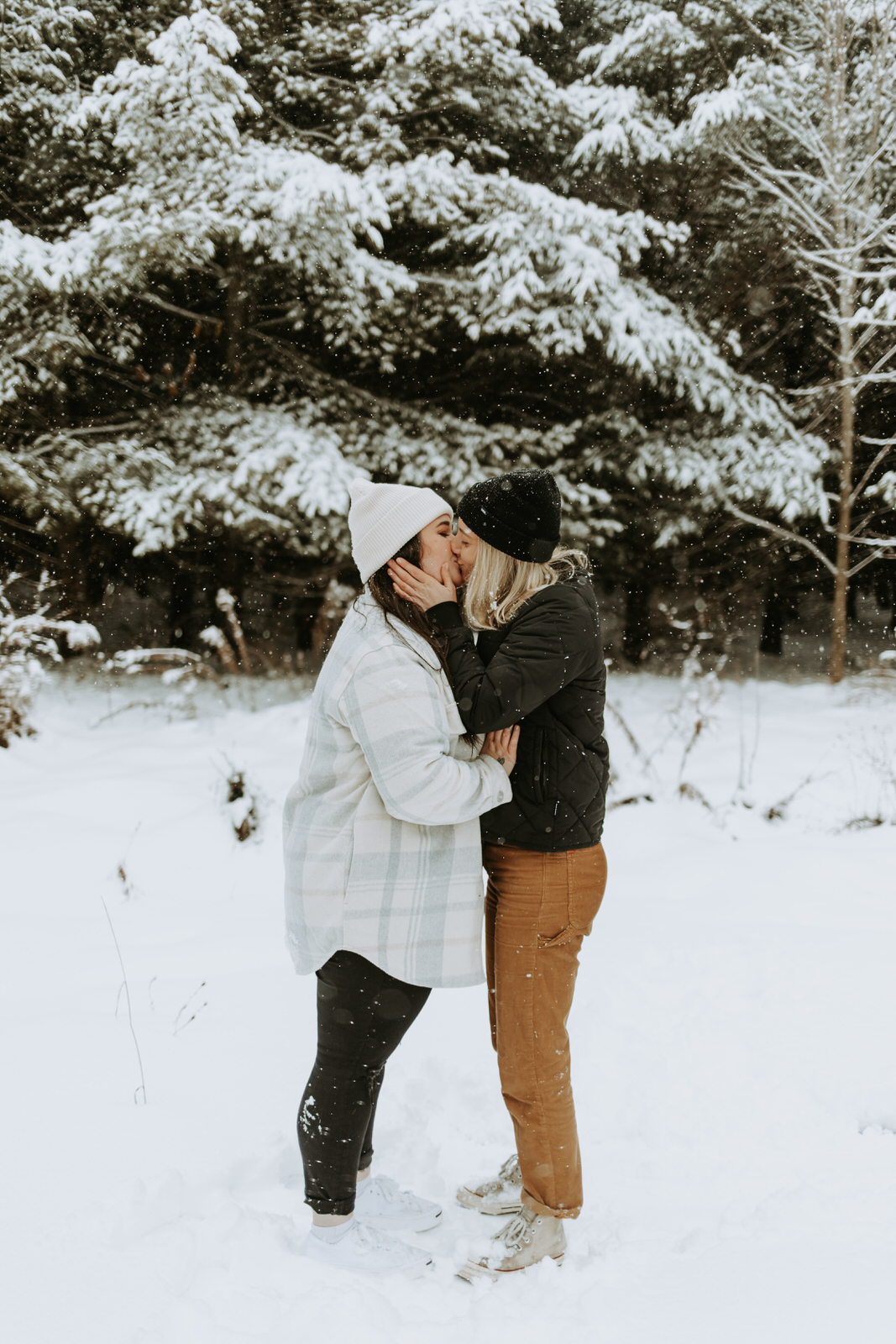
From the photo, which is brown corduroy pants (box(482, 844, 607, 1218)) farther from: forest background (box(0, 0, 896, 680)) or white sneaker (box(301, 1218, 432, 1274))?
forest background (box(0, 0, 896, 680))

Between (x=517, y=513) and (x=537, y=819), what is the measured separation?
0.75 m

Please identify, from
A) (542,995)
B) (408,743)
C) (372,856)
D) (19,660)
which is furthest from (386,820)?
(19,660)

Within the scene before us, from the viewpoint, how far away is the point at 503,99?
744 cm

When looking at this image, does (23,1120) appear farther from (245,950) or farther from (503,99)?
(503,99)

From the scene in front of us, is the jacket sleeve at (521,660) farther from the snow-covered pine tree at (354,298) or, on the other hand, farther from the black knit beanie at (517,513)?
the snow-covered pine tree at (354,298)

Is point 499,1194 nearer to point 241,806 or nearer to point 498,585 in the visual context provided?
point 498,585

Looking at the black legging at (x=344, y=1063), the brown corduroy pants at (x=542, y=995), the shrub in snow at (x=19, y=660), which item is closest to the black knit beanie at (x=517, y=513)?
the brown corduroy pants at (x=542, y=995)

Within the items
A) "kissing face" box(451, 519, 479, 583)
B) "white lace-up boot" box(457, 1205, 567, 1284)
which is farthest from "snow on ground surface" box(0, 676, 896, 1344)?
"kissing face" box(451, 519, 479, 583)

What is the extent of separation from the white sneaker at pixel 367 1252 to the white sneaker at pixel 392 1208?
11cm

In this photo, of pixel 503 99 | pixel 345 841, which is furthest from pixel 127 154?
pixel 345 841

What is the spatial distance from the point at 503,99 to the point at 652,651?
18.4ft

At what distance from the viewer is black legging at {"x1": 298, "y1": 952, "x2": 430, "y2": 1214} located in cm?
197

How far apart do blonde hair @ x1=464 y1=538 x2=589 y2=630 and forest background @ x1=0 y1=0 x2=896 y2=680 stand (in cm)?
444

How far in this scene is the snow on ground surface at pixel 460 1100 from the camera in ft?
6.43
